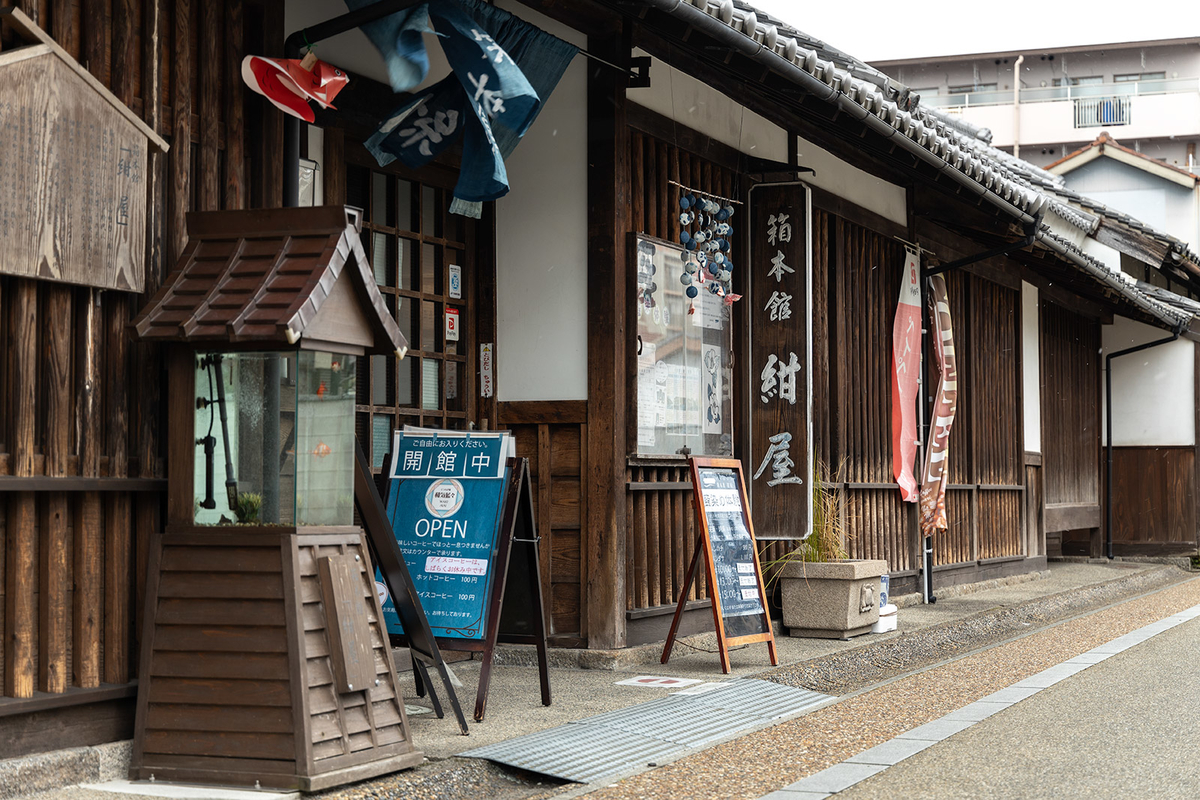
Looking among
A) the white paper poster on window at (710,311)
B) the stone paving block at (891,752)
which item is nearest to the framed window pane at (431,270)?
the white paper poster on window at (710,311)

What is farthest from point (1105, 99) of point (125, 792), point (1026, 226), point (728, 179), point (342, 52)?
point (125, 792)

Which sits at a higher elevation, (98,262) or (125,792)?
(98,262)

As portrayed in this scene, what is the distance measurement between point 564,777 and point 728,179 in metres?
5.39

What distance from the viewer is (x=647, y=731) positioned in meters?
5.72

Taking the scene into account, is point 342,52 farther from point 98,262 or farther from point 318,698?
point 318,698

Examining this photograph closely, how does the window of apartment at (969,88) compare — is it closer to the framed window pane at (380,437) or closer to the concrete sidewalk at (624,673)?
the concrete sidewalk at (624,673)

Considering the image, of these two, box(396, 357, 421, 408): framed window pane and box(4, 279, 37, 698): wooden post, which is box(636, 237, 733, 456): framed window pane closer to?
box(396, 357, 421, 408): framed window pane

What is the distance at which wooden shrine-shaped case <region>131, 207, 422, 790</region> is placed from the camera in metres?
4.43

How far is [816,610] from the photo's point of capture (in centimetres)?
894

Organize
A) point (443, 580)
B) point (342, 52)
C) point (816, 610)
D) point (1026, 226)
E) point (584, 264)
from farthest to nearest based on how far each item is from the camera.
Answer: point (1026, 226) → point (816, 610) → point (584, 264) → point (342, 52) → point (443, 580)

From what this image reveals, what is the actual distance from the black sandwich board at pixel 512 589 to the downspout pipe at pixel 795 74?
243 centimetres

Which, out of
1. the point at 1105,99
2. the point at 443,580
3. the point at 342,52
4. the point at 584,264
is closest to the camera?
the point at 443,580

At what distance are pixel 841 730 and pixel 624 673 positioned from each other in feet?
5.06

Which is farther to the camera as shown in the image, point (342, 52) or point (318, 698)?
point (342, 52)
